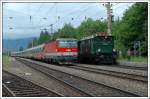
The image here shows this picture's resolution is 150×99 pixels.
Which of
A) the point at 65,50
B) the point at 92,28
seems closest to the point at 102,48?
the point at 65,50

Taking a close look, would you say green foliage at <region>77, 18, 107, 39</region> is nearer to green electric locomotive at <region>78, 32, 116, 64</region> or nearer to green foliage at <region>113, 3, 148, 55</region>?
green foliage at <region>113, 3, 148, 55</region>

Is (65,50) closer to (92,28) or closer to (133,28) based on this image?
(133,28)

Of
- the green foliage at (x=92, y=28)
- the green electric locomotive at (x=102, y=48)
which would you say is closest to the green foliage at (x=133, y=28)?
the green foliage at (x=92, y=28)

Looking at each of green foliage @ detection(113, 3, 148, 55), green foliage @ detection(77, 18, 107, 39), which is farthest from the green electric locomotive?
green foliage @ detection(77, 18, 107, 39)

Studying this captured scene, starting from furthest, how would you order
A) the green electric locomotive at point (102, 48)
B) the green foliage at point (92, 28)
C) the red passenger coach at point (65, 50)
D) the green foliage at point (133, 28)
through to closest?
the green foliage at point (92, 28), the green foliage at point (133, 28), the red passenger coach at point (65, 50), the green electric locomotive at point (102, 48)

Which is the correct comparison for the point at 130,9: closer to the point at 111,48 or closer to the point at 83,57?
the point at 83,57

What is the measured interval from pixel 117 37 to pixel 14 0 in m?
56.6

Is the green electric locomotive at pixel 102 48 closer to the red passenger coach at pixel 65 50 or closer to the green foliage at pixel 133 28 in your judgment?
the red passenger coach at pixel 65 50

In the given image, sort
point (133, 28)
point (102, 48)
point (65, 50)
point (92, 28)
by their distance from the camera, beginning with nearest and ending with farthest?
point (102, 48) → point (65, 50) → point (133, 28) → point (92, 28)

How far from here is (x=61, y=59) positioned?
37.2 metres

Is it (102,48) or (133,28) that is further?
(133,28)

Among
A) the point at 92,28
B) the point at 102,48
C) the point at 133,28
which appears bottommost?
the point at 102,48

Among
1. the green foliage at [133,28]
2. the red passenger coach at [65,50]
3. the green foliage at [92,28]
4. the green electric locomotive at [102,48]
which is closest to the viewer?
the green electric locomotive at [102,48]

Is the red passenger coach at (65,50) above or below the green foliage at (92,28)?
below
